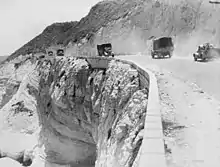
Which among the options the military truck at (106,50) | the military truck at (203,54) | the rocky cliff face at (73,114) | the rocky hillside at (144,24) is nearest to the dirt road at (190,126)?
the rocky cliff face at (73,114)

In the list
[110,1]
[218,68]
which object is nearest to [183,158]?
[218,68]

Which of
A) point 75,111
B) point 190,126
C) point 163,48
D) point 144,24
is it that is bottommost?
point 75,111

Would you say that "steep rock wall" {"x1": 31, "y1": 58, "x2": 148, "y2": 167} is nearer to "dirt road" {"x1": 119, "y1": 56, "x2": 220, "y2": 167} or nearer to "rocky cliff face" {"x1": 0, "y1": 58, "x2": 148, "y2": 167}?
"rocky cliff face" {"x1": 0, "y1": 58, "x2": 148, "y2": 167}

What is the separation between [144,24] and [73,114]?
3329 centimetres

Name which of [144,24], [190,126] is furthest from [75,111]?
[144,24]

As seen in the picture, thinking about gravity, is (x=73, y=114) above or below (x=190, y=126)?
below

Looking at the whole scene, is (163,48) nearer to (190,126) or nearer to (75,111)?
(75,111)

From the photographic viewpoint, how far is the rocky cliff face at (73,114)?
42.7 feet

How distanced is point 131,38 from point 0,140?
31558 mm

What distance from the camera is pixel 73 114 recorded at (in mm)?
29078

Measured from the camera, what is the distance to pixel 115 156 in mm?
8562

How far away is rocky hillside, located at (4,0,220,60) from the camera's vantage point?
46250 millimetres

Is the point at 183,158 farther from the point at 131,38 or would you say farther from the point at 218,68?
the point at 131,38

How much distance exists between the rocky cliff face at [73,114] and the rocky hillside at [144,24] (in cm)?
1967
